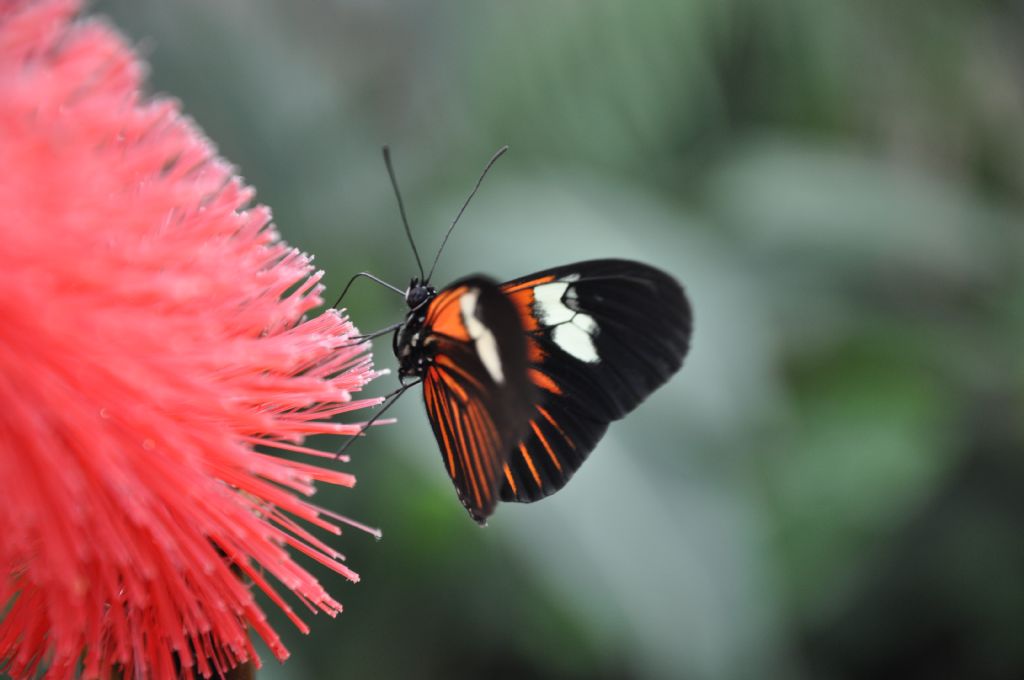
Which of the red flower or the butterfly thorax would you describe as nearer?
the red flower

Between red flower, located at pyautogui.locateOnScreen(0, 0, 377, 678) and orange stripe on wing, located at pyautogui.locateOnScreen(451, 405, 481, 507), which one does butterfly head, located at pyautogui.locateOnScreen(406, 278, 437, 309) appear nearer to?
orange stripe on wing, located at pyautogui.locateOnScreen(451, 405, 481, 507)

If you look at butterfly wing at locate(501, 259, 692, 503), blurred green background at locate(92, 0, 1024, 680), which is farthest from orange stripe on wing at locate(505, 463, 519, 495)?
blurred green background at locate(92, 0, 1024, 680)

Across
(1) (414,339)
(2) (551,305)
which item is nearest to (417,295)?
(1) (414,339)

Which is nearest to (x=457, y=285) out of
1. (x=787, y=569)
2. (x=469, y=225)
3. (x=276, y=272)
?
(x=276, y=272)

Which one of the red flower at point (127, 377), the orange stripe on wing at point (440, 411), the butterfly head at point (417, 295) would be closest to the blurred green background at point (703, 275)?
the orange stripe on wing at point (440, 411)

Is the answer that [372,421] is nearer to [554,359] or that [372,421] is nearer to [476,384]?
[476,384]

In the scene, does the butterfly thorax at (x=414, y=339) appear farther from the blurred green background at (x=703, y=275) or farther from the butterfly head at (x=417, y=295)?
the blurred green background at (x=703, y=275)
